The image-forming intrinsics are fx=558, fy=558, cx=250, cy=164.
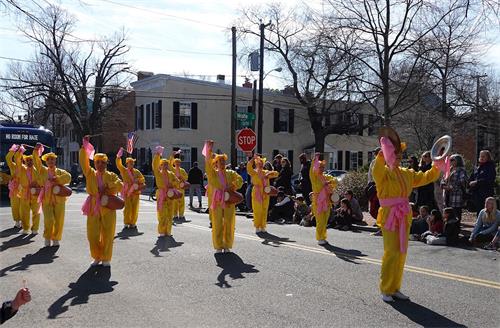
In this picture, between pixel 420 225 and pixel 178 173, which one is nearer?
pixel 420 225

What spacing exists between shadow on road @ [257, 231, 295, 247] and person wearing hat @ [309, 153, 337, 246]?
0.65m

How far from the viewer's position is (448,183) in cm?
1195

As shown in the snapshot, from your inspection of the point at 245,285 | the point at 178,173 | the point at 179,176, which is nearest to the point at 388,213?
the point at 245,285

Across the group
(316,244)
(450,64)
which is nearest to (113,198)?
(316,244)

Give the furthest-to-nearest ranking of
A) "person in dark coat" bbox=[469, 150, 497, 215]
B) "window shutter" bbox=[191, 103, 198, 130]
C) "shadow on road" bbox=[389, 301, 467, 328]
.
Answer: "window shutter" bbox=[191, 103, 198, 130]
"person in dark coat" bbox=[469, 150, 497, 215]
"shadow on road" bbox=[389, 301, 467, 328]

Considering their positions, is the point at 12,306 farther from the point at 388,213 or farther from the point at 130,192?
the point at 130,192

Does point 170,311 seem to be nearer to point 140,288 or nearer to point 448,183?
point 140,288

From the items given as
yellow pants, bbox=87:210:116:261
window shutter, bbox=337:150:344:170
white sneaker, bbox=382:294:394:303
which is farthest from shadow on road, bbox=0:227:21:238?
window shutter, bbox=337:150:344:170

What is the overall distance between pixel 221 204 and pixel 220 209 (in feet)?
0.29

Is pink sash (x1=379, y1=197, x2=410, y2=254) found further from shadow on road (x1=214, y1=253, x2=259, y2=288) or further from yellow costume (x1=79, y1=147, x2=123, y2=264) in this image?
yellow costume (x1=79, y1=147, x2=123, y2=264)

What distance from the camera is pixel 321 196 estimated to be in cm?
1088

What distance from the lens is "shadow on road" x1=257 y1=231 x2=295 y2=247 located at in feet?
35.4

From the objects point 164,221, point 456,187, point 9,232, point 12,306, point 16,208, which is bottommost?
point 9,232

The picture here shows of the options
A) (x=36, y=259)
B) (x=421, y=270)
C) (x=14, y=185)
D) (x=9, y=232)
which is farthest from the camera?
(x=14, y=185)
